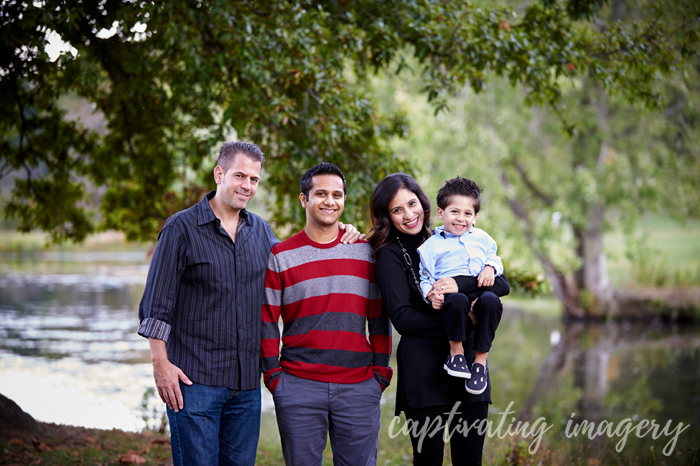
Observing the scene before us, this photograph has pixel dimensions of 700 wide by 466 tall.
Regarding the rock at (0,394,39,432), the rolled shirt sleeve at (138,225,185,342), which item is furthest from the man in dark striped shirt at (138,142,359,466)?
the rock at (0,394,39,432)

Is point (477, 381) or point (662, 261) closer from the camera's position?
point (477, 381)

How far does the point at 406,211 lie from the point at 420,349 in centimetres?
71

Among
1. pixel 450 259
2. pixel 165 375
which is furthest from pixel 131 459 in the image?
pixel 450 259

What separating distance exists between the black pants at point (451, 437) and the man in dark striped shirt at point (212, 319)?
2.84ft

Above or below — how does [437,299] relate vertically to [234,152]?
below

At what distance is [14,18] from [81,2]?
552 mm

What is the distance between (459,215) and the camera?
10.1ft

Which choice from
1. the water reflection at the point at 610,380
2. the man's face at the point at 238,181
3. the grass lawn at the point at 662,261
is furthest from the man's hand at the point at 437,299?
the grass lawn at the point at 662,261

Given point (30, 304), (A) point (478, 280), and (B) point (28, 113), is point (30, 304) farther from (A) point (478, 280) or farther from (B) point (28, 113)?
(A) point (478, 280)

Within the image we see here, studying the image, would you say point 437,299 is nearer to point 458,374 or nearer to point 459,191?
point 458,374

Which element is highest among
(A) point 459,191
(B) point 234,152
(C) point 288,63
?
(C) point 288,63

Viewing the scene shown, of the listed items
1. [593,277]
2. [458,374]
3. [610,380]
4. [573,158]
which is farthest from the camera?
[593,277]

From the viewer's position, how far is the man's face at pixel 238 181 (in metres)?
2.99

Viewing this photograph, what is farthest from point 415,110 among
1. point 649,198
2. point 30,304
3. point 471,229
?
point 30,304
